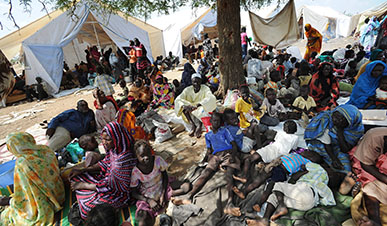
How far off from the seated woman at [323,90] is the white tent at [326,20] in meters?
15.7

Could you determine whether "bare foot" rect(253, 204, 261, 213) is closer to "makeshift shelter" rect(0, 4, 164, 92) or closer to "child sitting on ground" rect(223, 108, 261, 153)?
"child sitting on ground" rect(223, 108, 261, 153)

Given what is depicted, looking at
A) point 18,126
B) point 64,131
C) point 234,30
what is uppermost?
point 234,30

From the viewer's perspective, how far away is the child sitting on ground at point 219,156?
→ 2597mm

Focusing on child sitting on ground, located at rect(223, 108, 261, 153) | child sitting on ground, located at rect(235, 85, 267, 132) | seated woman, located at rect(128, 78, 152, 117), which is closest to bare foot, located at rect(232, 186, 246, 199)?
child sitting on ground, located at rect(223, 108, 261, 153)

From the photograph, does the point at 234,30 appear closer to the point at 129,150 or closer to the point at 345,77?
the point at 129,150

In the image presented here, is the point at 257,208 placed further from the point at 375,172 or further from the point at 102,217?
the point at 102,217

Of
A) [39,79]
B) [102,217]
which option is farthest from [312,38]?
[39,79]

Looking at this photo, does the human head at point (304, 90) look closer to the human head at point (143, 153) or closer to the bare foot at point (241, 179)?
the bare foot at point (241, 179)

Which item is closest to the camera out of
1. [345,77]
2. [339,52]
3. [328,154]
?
[328,154]

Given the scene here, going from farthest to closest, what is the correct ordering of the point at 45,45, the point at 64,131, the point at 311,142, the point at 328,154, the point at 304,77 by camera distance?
the point at 45,45 < the point at 304,77 < the point at 64,131 < the point at 311,142 < the point at 328,154

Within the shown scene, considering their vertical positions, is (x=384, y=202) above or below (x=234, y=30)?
below

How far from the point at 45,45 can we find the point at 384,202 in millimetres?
11291

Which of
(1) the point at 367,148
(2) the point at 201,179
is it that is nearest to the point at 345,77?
(1) the point at 367,148

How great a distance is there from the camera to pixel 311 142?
2812 millimetres
